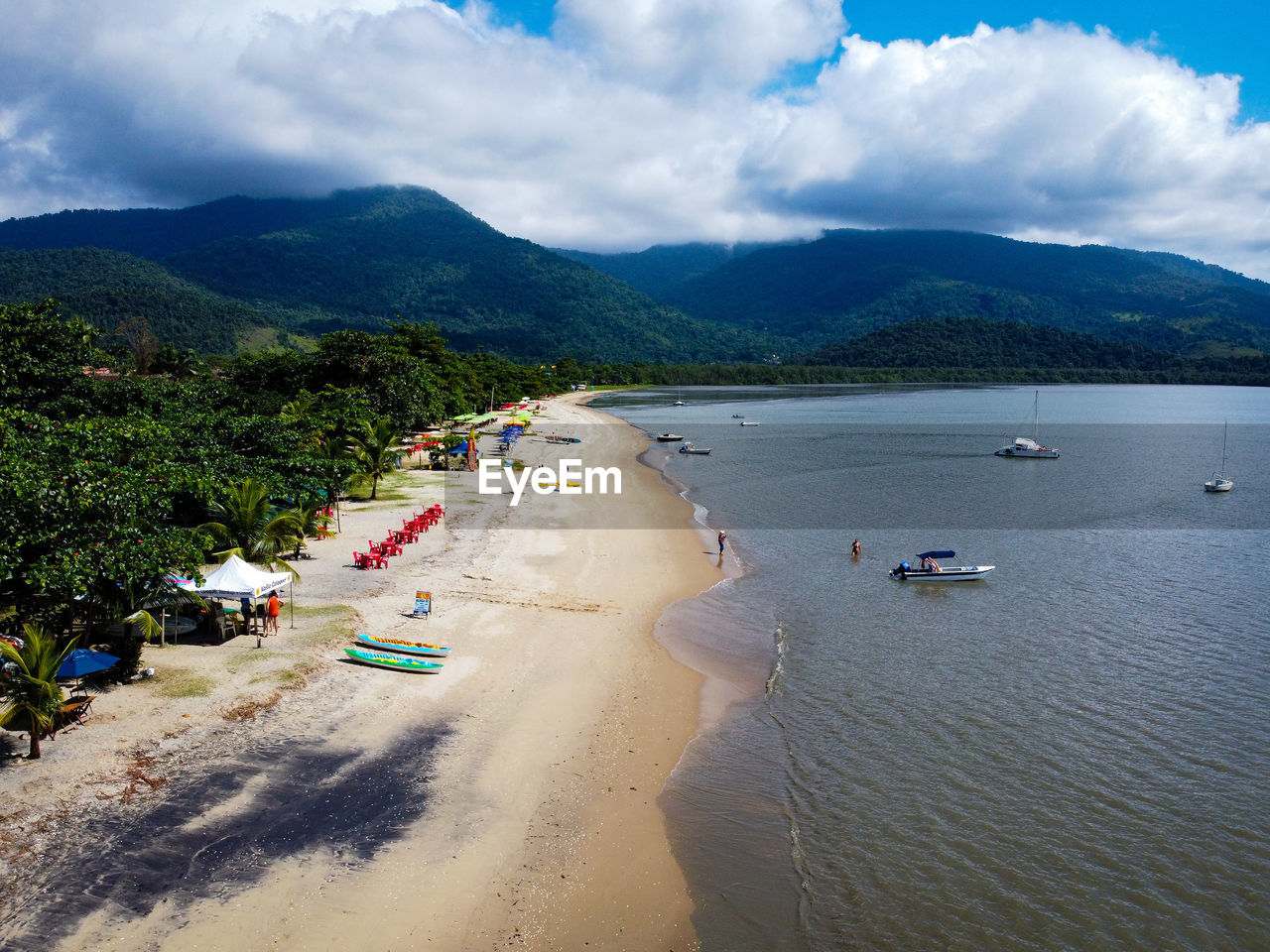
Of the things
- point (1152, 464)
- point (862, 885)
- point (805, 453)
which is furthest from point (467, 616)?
point (1152, 464)

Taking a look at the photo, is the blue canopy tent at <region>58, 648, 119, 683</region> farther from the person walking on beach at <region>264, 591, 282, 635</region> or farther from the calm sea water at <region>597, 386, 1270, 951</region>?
the calm sea water at <region>597, 386, 1270, 951</region>

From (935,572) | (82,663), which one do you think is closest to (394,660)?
(82,663)

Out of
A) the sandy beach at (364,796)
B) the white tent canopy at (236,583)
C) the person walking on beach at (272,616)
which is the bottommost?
the sandy beach at (364,796)

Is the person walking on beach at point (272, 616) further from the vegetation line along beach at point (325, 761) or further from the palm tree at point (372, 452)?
the palm tree at point (372, 452)

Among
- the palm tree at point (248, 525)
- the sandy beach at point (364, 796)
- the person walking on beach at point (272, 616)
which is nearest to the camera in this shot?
the sandy beach at point (364, 796)

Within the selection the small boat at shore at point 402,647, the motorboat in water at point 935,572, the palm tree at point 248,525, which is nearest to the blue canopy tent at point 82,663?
the small boat at shore at point 402,647

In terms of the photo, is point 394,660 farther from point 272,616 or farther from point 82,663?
point 82,663

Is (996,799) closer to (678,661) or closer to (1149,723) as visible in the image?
(1149,723)

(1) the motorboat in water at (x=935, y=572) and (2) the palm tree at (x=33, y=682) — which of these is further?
(1) the motorboat in water at (x=935, y=572)
